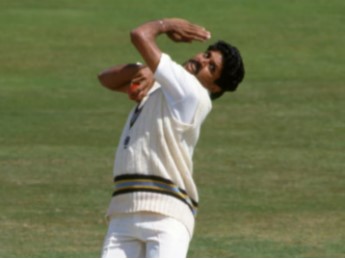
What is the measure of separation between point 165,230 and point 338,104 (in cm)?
1513

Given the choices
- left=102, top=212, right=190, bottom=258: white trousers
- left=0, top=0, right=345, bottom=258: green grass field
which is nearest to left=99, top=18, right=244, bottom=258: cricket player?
left=102, top=212, right=190, bottom=258: white trousers

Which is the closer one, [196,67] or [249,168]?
[196,67]

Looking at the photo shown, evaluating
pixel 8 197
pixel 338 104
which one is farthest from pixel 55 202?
pixel 338 104

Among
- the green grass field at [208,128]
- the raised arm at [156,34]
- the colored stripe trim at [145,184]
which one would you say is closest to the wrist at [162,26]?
the raised arm at [156,34]

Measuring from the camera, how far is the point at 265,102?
22484mm

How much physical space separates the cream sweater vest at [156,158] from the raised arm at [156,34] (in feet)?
0.29

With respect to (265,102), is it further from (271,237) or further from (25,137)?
(271,237)

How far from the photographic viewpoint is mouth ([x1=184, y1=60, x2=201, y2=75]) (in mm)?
7516

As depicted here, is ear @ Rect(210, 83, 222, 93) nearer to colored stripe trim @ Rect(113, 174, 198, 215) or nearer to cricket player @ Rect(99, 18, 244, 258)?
cricket player @ Rect(99, 18, 244, 258)

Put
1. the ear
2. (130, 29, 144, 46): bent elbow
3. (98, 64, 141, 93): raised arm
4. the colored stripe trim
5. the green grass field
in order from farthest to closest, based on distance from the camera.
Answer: the green grass field → (98, 64, 141, 93): raised arm → the ear → the colored stripe trim → (130, 29, 144, 46): bent elbow

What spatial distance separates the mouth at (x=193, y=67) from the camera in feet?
24.7

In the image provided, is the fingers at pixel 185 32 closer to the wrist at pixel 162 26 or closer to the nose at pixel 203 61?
the wrist at pixel 162 26

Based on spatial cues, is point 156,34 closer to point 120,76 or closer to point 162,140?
point 120,76

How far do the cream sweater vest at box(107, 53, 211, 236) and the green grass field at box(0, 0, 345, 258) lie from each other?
455 centimetres
